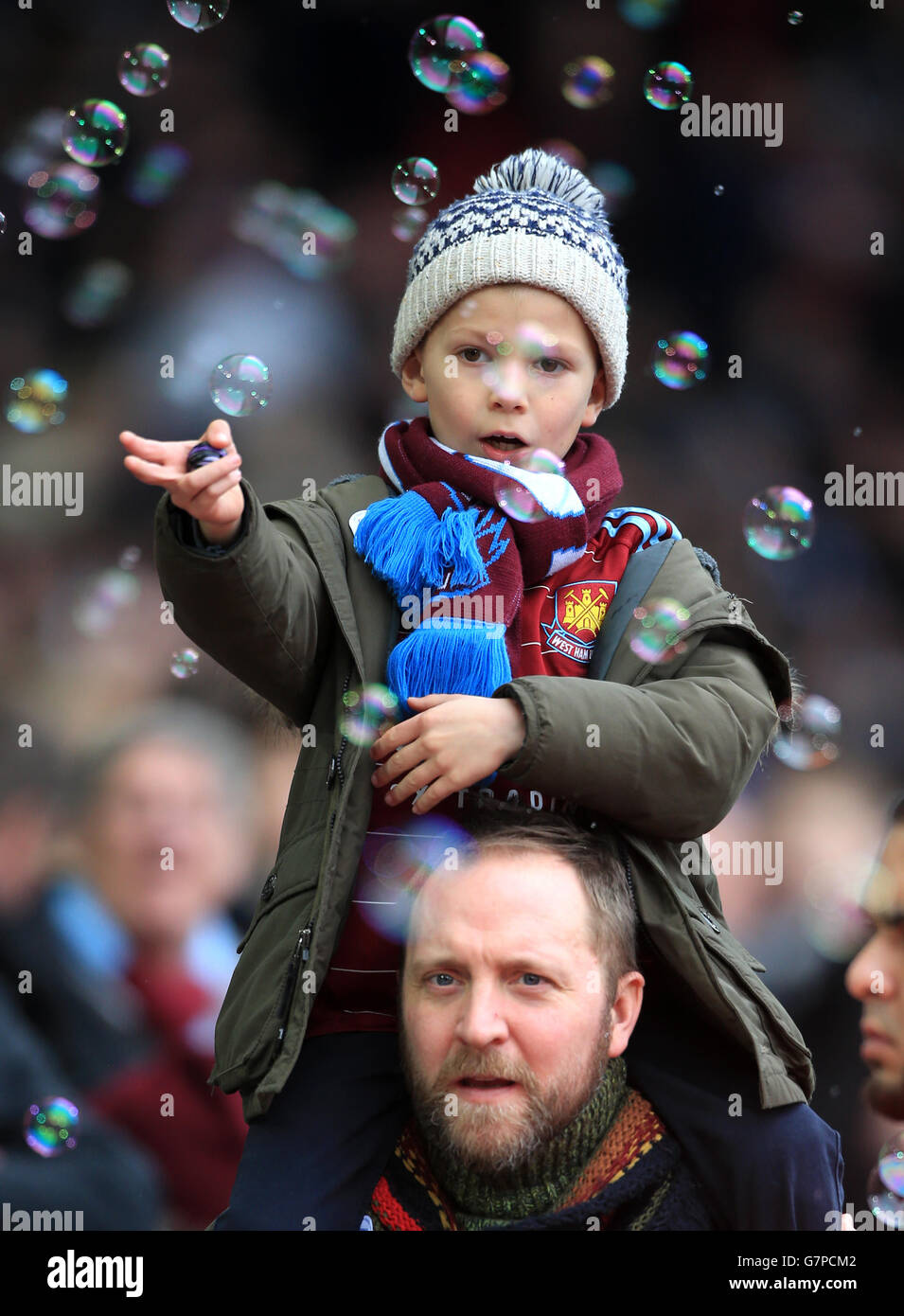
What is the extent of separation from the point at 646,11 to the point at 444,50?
0.81 meters

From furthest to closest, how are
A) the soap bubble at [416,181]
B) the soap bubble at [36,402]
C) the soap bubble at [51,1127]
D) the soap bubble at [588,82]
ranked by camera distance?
the soap bubble at [588,82] < the soap bubble at [36,402] < the soap bubble at [416,181] < the soap bubble at [51,1127]

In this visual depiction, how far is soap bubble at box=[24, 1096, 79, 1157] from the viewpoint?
2.56 m

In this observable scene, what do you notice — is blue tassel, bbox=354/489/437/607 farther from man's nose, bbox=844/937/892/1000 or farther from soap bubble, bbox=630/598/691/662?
man's nose, bbox=844/937/892/1000

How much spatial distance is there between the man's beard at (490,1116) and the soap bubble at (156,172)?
2.62 m

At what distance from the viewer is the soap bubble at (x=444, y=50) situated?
2.85 m

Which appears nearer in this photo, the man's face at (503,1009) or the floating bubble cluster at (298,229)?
the man's face at (503,1009)

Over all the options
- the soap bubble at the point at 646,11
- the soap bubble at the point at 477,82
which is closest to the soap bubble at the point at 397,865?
the soap bubble at the point at 477,82

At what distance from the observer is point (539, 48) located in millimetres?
3801

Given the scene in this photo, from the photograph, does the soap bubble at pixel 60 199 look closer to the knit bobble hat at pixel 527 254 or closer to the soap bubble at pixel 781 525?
the knit bobble hat at pixel 527 254

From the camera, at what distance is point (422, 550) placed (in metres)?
2.02

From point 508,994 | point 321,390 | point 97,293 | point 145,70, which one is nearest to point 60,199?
point 145,70

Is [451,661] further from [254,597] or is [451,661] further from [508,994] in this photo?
[508,994]

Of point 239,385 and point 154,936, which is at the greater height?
point 239,385

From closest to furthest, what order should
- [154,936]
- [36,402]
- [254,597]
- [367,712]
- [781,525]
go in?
1. [254,597]
2. [367,712]
3. [781,525]
4. [36,402]
5. [154,936]
